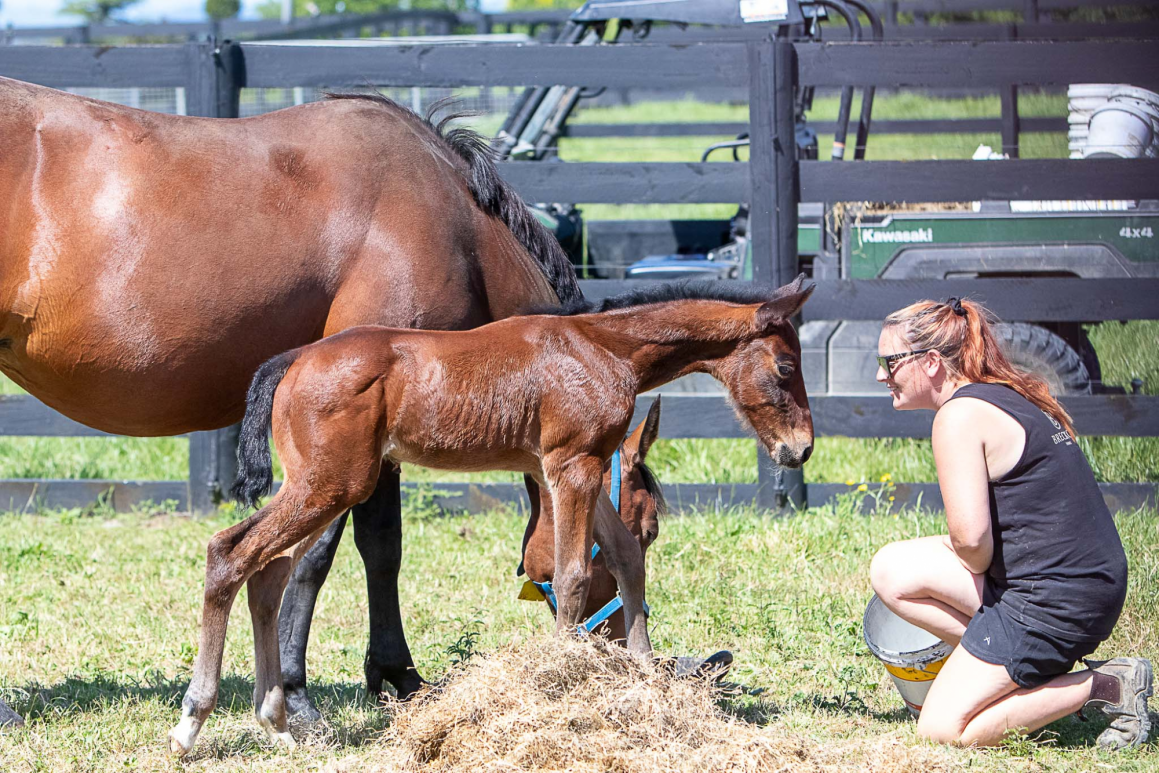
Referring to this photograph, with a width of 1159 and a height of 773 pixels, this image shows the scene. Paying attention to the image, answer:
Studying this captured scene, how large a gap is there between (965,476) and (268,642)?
2.07m

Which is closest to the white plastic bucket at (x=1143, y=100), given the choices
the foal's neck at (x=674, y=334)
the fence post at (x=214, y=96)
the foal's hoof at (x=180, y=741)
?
the foal's neck at (x=674, y=334)

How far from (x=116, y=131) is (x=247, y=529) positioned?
1351mm

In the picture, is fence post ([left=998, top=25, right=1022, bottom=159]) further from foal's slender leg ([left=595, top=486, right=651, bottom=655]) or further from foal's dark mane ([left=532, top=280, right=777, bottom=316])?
foal's slender leg ([left=595, top=486, right=651, bottom=655])

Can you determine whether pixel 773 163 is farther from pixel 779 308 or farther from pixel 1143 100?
pixel 779 308

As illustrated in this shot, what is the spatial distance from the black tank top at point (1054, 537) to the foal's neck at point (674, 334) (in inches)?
28.1

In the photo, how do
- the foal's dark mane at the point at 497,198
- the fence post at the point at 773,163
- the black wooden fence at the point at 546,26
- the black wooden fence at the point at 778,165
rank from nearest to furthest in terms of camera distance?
the foal's dark mane at the point at 497,198 → the black wooden fence at the point at 778,165 → the fence post at the point at 773,163 → the black wooden fence at the point at 546,26

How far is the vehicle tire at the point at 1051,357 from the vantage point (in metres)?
6.04

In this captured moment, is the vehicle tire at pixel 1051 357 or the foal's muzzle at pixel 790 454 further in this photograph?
the vehicle tire at pixel 1051 357

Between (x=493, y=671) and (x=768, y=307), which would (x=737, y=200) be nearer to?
(x=768, y=307)

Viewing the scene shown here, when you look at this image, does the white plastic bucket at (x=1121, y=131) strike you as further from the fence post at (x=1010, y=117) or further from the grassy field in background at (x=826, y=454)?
the fence post at (x=1010, y=117)

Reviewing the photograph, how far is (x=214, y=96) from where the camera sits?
5922 mm

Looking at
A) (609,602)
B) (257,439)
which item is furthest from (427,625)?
(257,439)

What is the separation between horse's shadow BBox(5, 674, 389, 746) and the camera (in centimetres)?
355

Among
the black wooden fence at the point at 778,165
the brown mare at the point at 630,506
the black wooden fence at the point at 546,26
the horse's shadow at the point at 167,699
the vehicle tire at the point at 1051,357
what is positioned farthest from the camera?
the black wooden fence at the point at 546,26
